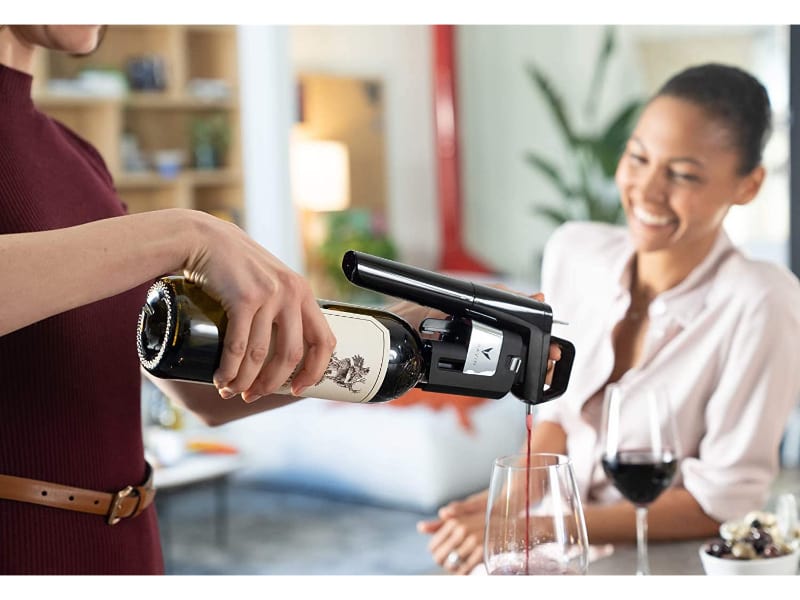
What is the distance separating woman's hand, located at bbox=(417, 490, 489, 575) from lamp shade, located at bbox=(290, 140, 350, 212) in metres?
4.88

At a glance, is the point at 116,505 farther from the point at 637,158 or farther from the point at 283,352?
the point at 637,158

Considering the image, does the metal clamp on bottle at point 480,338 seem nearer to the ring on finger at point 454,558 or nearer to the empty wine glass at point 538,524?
the empty wine glass at point 538,524

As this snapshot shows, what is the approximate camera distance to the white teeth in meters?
1.33

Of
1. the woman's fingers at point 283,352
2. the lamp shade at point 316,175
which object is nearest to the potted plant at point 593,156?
the lamp shade at point 316,175

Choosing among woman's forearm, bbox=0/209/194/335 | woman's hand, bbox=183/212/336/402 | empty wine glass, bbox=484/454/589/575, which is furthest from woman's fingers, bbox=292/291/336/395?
empty wine glass, bbox=484/454/589/575

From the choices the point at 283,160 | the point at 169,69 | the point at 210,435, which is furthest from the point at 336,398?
the point at 169,69

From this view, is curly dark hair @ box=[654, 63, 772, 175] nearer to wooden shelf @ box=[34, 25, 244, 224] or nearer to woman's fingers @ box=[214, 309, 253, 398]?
woman's fingers @ box=[214, 309, 253, 398]

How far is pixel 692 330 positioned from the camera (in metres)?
1.30

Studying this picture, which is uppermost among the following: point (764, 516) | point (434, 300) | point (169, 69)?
point (169, 69)

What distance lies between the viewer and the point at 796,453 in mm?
3834

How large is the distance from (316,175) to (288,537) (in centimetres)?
265

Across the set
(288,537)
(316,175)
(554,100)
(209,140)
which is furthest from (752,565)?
(316,175)

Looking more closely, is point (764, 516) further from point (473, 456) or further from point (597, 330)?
point (473, 456)

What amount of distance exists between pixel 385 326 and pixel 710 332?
1.88 feet
